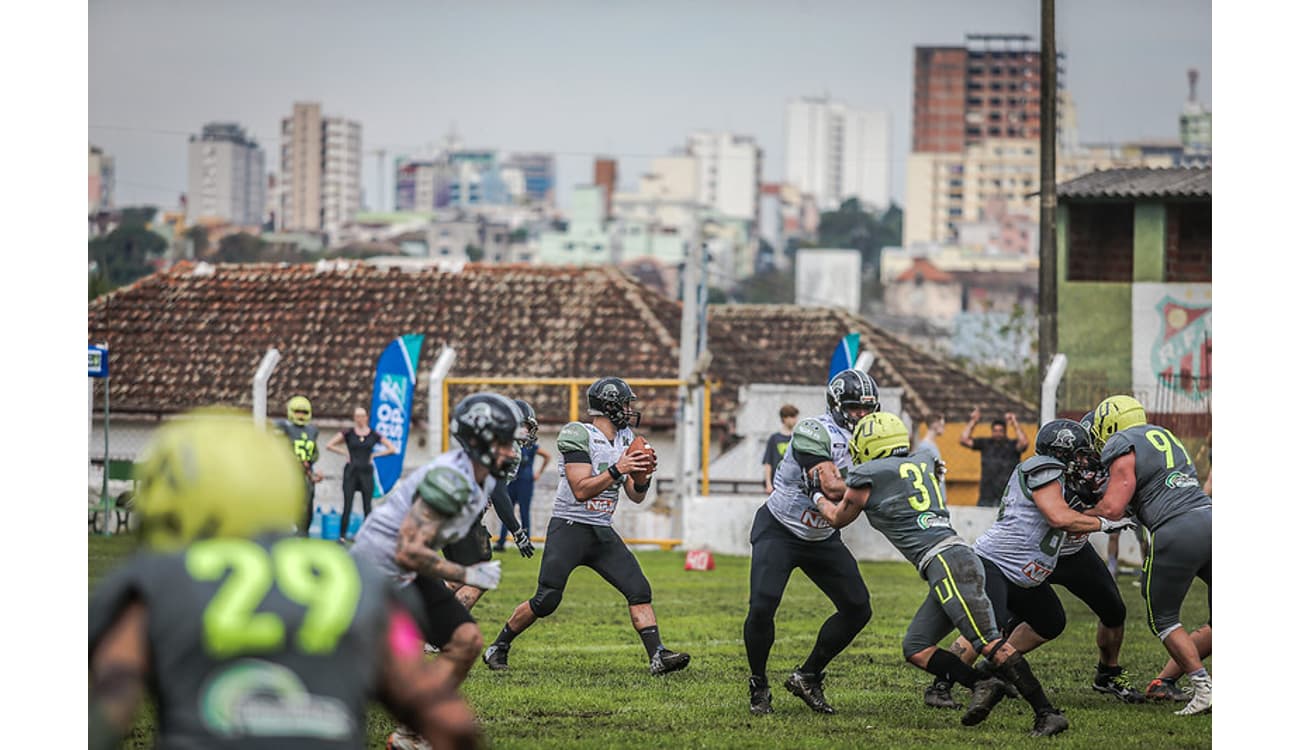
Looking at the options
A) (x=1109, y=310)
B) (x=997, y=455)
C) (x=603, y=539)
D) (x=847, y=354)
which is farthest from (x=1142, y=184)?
(x=603, y=539)

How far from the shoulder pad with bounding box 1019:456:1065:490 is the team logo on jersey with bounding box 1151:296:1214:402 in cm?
1247

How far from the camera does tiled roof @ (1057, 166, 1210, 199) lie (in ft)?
77.2

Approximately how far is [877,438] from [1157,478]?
1557 millimetres

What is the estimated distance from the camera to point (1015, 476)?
9516 mm

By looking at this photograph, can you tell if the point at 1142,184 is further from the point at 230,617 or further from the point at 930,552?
the point at 230,617

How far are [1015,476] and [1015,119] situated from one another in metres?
140

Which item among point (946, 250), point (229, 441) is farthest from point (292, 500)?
point (946, 250)

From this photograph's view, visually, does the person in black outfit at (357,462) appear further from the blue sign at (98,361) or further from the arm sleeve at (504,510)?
the arm sleeve at (504,510)

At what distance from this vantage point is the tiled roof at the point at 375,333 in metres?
34.0

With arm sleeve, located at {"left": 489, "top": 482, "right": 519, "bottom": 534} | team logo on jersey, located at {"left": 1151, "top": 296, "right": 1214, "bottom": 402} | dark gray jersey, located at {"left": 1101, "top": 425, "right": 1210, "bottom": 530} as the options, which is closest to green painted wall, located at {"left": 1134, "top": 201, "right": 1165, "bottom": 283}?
team logo on jersey, located at {"left": 1151, "top": 296, "right": 1214, "bottom": 402}

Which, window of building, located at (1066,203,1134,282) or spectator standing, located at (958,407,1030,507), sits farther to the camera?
window of building, located at (1066,203,1134,282)

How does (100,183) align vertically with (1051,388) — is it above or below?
above

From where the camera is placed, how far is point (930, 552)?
902 centimetres

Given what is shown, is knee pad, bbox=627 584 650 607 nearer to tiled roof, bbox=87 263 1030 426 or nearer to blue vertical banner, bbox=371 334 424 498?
blue vertical banner, bbox=371 334 424 498
